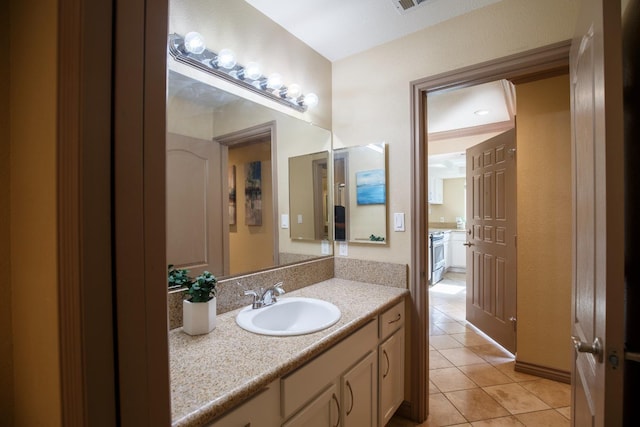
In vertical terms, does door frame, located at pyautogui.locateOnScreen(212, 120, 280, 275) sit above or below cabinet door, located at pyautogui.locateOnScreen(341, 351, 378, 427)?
above

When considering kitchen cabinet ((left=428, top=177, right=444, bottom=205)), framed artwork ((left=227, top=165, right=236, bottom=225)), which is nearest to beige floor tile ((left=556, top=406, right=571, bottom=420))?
framed artwork ((left=227, top=165, right=236, bottom=225))

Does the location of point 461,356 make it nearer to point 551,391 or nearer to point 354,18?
point 551,391

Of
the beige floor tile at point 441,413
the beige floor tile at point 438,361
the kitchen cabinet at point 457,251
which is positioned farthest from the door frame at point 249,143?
the kitchen cabinet at point 457,251

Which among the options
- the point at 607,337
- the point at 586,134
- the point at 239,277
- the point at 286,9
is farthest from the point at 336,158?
the point at 607,337

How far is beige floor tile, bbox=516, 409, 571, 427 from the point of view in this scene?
1.75 meters

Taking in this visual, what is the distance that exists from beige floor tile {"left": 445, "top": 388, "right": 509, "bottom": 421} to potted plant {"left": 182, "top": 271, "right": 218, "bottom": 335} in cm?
179


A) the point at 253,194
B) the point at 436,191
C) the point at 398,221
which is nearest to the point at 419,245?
the point at 398,221

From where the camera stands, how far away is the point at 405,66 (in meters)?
1.82

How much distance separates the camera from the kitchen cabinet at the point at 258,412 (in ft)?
2.47

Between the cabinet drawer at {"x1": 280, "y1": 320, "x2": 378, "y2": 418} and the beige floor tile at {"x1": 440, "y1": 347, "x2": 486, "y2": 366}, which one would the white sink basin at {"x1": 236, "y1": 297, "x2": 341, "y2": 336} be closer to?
the cabinet drawer at {"x1": 280, "y1": 320, "x2": 378, "y2": 418}

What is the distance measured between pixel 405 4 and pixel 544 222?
192cm

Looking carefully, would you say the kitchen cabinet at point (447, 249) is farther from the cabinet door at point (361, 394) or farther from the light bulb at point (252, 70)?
the light bulb at point (252, 70)

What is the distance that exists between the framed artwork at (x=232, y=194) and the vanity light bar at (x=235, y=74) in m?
0.47

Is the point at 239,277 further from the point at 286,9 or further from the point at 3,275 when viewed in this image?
the point at 286,9
